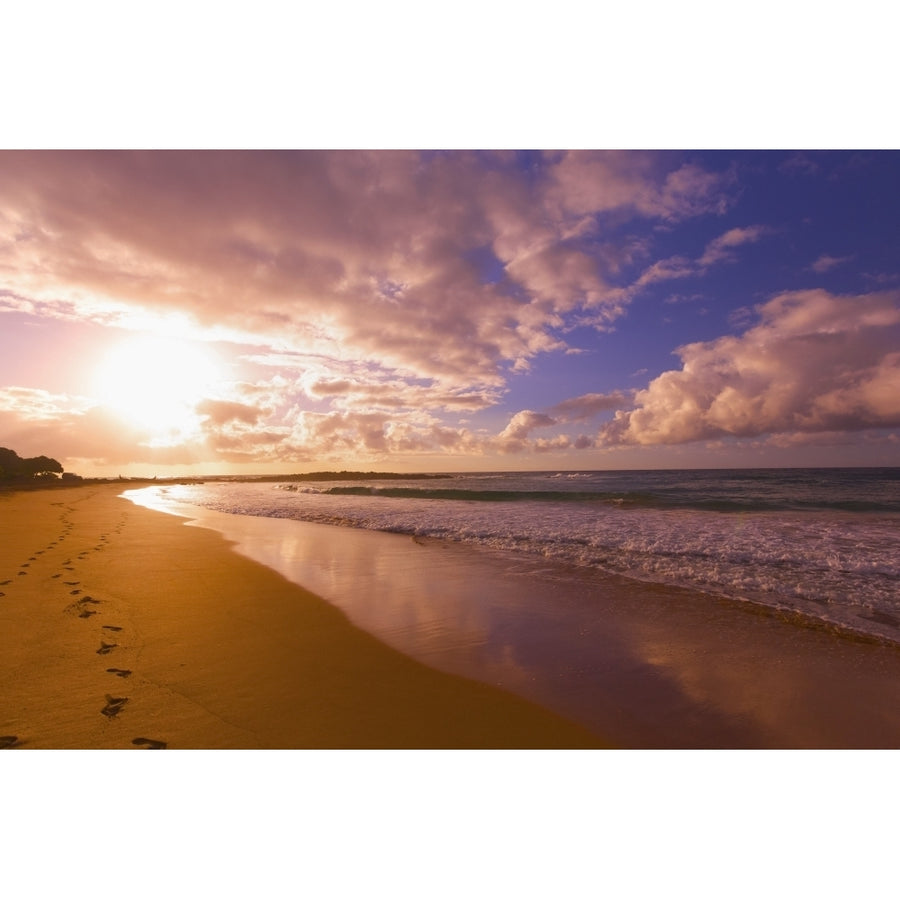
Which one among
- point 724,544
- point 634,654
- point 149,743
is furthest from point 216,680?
point 724,544

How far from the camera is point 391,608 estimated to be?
7.18 metres

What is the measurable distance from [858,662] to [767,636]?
2.99 feet

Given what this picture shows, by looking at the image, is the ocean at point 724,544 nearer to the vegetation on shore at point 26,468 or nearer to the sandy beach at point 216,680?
the sandy beach at point 216,680

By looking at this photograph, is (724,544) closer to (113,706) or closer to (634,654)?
(634,654)

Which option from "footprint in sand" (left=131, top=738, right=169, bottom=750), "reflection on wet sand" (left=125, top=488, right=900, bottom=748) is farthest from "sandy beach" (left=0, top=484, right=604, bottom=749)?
"reflection on wet sand" (left=125, top=488, right=900, bottom=748)

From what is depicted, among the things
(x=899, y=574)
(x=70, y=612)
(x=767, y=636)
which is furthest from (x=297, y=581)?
(x=899, y=574)

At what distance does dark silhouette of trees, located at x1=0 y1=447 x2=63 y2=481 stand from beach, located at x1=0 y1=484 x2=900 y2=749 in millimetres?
60540

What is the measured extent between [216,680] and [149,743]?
3.29 ft

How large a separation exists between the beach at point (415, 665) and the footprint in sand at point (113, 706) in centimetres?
2

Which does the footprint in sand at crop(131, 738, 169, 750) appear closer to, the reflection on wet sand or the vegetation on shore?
the reflection on wet sand

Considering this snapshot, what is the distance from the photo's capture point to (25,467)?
199 ft

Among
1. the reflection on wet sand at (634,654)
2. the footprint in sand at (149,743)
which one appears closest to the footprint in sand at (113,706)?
the footprint in sand at (149,743)

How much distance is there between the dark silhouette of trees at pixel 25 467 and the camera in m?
54.5

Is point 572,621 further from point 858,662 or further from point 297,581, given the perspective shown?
point 297,581
